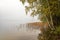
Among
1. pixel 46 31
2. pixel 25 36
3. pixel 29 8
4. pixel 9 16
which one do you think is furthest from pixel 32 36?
pixel 9 16

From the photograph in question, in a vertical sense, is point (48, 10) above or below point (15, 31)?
above

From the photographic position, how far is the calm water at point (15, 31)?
444cm

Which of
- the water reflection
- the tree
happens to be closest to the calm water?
the water reflection

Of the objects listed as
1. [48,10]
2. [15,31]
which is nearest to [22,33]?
[15,31]

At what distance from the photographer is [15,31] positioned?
487 cm

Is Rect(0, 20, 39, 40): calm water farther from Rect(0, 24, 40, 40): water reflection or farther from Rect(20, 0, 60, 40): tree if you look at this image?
Rect(20, 0, 60, 40): tree

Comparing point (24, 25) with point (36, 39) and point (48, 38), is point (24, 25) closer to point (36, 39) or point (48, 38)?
point (36, 39)

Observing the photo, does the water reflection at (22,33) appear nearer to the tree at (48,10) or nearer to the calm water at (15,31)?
the calm water at (15,31)

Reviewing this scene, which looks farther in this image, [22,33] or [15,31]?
[15,31]

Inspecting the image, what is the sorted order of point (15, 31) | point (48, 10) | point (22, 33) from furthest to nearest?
point (15, 31)
point (22, 33)
point (48, 10)

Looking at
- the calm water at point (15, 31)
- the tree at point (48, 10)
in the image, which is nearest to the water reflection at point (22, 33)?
the calm water at point (15, 31)

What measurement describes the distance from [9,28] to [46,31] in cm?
138

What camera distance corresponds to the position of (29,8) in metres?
3.78

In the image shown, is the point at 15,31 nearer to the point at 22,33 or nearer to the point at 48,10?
the point at 22,33
